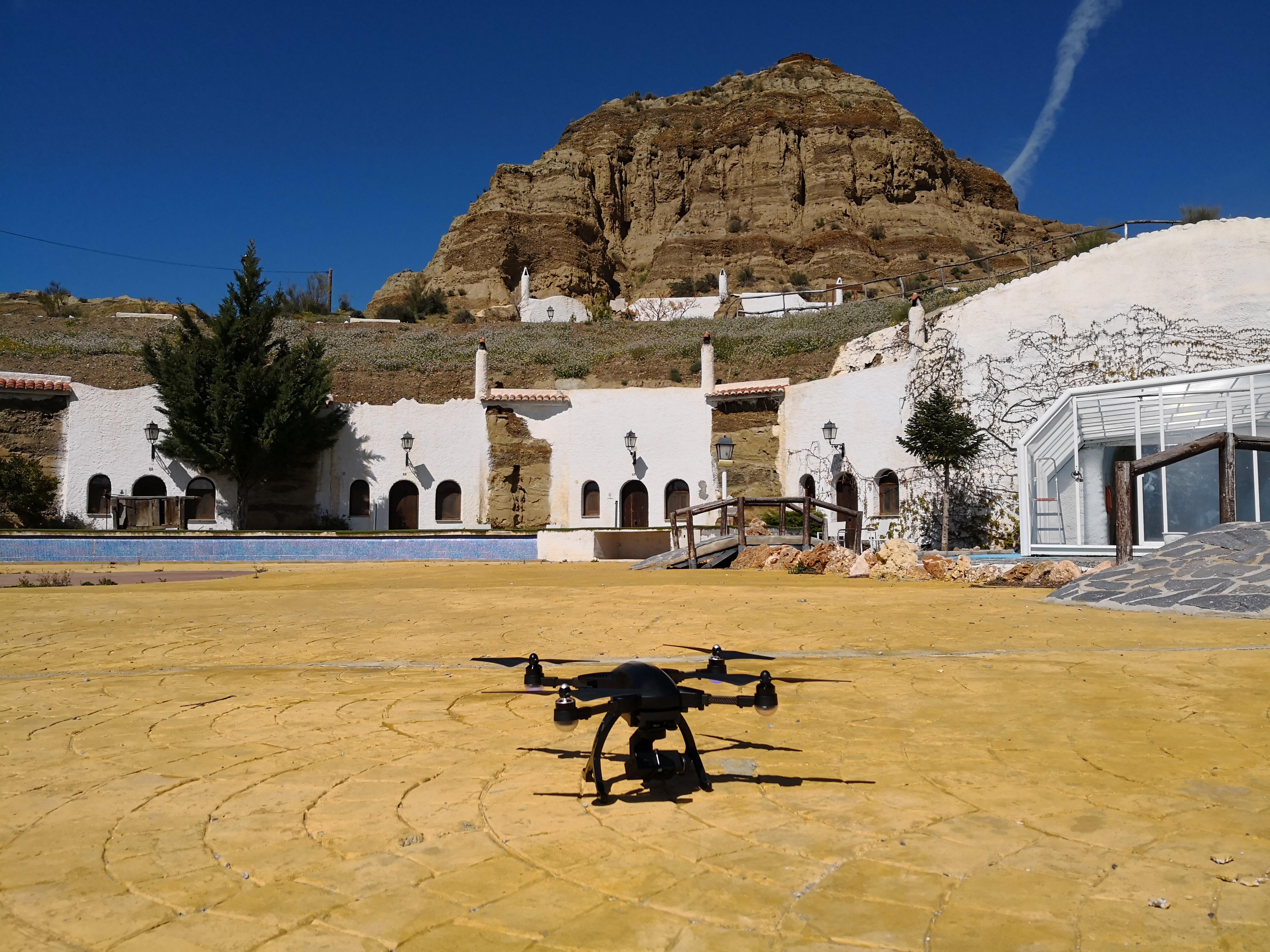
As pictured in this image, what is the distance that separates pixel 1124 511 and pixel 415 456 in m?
20.1

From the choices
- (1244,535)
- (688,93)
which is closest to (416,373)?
(1244,535)

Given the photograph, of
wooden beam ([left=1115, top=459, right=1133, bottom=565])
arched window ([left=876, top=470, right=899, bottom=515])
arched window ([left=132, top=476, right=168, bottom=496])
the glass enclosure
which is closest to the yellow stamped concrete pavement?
wooden beam ([left=1115, top=459, right=1133, bottom=565])

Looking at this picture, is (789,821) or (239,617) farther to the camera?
(239,617)

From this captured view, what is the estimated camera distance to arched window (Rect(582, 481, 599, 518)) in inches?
1021

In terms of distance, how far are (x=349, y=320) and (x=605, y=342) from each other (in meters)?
14.7

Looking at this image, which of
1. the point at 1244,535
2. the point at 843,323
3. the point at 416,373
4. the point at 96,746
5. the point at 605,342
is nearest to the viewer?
the point at 96,746

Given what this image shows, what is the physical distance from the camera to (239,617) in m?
7.88

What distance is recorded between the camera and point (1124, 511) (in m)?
10.2

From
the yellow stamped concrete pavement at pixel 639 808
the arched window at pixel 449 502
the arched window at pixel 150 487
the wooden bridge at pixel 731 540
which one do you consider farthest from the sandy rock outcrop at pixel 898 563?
the arched window at pixel 150 487

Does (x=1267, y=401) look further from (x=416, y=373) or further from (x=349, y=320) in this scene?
(x=349, y=320)

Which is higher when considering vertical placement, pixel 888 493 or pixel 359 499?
pixel 359 499

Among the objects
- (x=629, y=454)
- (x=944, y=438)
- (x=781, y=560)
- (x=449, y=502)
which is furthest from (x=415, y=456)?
(x=944, y=438)

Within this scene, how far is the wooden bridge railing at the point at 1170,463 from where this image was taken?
1006 centimetres

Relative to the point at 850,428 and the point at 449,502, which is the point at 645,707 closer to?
the point at 850,428
